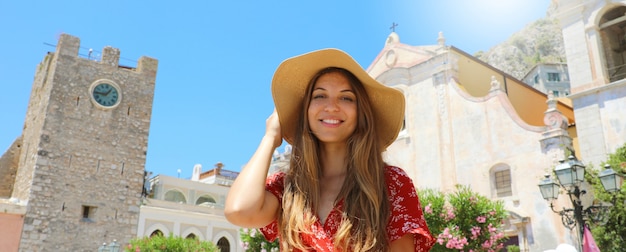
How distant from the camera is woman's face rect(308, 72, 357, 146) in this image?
203 cm

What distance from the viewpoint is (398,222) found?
182 centimetres

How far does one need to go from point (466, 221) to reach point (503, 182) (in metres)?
6.10

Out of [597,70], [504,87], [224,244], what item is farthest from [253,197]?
[224,244]

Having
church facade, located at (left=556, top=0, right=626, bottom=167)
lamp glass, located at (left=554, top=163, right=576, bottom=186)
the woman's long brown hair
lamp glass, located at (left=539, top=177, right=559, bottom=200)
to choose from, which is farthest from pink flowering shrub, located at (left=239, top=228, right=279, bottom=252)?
the woman's long brown hair

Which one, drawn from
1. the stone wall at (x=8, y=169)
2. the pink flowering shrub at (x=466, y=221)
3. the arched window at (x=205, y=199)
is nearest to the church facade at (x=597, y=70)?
the pink flowering shrub at (x=466, y=221)

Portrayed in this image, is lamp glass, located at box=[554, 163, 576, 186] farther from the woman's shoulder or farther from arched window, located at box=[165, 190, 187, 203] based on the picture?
arched window, located at box=[165, 190, 187, 203]

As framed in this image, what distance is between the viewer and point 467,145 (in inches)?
725

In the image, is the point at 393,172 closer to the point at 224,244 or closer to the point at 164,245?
the point at 164,245

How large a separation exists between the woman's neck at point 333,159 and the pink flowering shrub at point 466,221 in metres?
9.84

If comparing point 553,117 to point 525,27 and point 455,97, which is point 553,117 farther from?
point 525,27

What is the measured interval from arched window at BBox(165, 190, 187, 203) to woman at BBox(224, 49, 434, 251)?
2760 cm

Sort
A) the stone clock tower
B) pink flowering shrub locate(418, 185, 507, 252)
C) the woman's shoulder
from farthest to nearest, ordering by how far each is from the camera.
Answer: the stone clock tower
pink flowering shrub locate(418, 185, 507, 252)
the woman's shoulder

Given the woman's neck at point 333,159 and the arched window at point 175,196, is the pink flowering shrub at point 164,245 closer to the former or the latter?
the arched window at point 175,196

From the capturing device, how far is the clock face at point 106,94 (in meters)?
21.8
